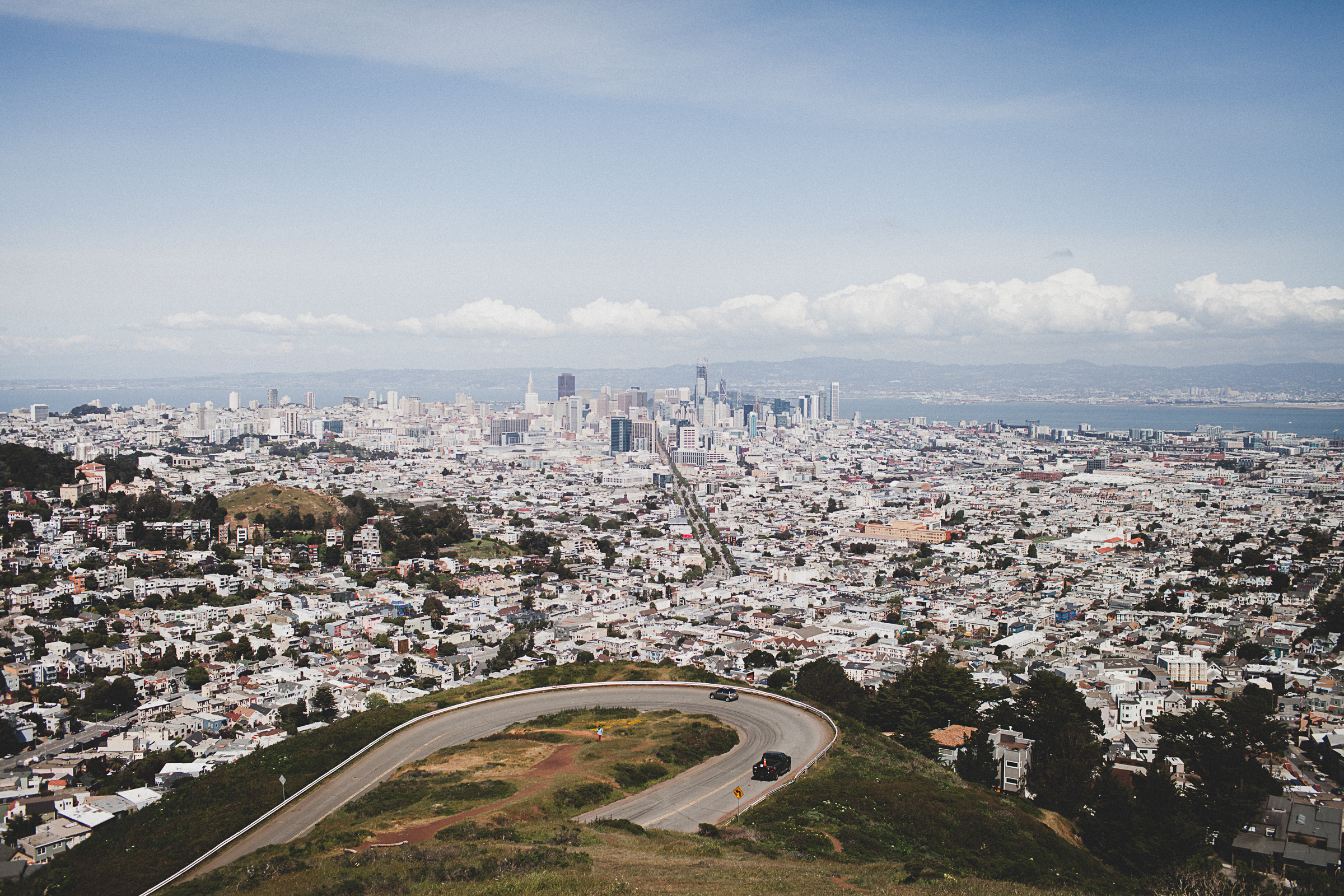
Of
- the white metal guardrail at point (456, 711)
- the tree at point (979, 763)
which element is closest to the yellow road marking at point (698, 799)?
the white metal guardrail at point (456, 711)

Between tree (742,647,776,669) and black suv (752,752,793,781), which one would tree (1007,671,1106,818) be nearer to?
black suv (752,752,793,781)

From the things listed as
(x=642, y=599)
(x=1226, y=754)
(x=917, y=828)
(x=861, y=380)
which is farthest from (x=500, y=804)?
(x=861, y=380)

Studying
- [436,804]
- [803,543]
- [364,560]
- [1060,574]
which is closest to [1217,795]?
[436,804]

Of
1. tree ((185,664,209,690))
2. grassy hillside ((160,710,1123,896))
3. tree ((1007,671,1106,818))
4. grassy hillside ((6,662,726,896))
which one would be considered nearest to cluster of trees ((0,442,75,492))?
tree ((185,664,209,690))

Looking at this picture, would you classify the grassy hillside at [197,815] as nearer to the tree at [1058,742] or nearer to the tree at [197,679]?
the tree at [1058,742]

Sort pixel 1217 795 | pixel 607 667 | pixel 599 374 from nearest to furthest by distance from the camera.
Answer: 1. pixel 1217 795
2. pixel 607 667
3. pixel 599 374

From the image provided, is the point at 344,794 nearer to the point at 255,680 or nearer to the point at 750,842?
the point at 750,842

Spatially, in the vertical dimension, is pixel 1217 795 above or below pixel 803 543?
above
